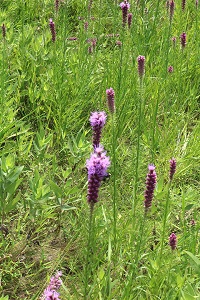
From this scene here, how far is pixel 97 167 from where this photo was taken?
1.34 metres

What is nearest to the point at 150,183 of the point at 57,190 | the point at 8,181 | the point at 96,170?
the point at 96,170

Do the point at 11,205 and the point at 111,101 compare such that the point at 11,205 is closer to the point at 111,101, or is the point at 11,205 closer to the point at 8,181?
the point at 8,181

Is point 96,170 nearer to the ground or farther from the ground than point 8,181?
farther from the ground

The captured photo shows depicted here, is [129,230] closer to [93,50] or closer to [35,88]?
[35,88]

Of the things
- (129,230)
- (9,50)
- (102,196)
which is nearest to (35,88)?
(9,50)

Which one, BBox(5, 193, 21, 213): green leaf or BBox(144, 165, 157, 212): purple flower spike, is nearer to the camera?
BBox(144, 165, 157, 212): purple flower spike

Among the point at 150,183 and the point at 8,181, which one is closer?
the point at 150,183

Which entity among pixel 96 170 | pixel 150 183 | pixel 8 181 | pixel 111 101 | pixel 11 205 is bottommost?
pixel 11 205

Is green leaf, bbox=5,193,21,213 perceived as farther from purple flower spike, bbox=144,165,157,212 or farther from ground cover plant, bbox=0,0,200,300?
purple flower spike, bbox=144,165,157,212

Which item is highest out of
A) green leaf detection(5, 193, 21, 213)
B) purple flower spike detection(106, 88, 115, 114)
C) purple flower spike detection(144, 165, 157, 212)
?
purple flower spike detection(106, 88, 115, 114)

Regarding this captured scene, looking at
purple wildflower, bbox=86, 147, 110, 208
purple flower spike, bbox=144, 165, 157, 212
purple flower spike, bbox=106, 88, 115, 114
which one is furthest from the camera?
purple flower spike, bbox=106, 88, 115, 114

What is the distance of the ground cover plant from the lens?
178 cm

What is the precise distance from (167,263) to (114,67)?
5.22 ft

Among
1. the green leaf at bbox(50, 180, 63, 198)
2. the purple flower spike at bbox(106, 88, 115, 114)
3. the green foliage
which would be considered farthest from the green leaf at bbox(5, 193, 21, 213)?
the purple flower spike at bbox(106, 88, 115, 114)
